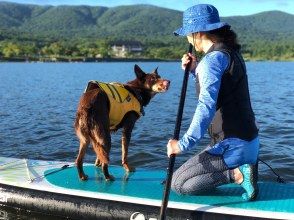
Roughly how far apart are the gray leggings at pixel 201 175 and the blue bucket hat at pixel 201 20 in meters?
1.54

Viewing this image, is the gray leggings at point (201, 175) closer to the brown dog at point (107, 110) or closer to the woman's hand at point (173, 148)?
the woman's hand at point (173, 148)

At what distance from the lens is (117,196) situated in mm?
6645

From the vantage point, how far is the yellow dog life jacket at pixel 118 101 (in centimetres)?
726

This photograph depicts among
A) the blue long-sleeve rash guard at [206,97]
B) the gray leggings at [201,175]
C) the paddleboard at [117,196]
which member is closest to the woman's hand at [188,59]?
the blue long-sleeve rash guard at [206,97]

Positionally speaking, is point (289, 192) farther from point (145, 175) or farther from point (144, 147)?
point (144, 147)

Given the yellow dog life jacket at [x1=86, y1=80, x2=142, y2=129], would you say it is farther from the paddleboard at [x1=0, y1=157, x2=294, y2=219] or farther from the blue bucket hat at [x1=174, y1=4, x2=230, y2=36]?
the blue bucket hat at [x1=174, y1=4, x2=230, y2=36]

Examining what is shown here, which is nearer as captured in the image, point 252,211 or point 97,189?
point 252,211

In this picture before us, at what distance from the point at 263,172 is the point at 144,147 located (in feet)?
13.1

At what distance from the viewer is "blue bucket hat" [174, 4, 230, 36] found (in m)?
5.64

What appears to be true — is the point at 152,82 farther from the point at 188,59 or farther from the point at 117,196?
the point at 117,196

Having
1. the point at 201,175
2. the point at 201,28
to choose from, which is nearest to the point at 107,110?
the point at 201,175

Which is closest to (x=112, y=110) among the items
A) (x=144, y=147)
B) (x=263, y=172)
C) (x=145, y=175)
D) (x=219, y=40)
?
(x=145, y=175)

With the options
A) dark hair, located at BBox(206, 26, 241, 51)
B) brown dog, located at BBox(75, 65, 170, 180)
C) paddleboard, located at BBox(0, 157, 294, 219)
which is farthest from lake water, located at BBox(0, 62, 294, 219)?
dark hair, located at BBox(206, 26, 241, 51)

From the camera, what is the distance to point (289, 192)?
662cm
